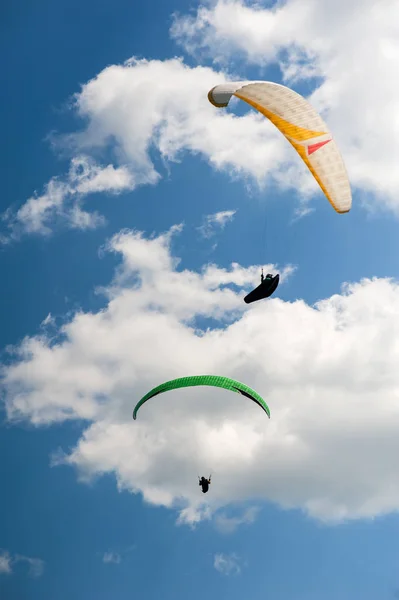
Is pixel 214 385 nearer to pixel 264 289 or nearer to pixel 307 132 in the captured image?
pixel 264 289

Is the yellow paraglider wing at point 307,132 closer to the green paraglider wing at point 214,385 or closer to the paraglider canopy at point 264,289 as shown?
the paraglider canopy at point 264,289

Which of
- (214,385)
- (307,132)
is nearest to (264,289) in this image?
(214,385)

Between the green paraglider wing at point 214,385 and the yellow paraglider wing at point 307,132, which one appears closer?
the yellow paraglider wing at point 307,132

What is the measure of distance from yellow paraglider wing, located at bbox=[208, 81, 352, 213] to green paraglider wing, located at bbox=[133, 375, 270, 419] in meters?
15.8

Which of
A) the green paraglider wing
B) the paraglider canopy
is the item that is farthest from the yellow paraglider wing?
the green paraglider wing

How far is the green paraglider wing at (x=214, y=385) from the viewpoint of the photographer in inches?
2408

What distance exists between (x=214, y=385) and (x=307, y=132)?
18.5 meters

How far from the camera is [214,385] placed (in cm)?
6141

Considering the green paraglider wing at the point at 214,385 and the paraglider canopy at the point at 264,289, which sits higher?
the paraglider canopy at the point at 264,289

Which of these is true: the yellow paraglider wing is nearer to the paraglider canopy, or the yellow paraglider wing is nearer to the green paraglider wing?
the paraglider canopy

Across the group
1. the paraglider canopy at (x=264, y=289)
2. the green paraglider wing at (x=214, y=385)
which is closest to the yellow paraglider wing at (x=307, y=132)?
the paraglider canopy at (x=264, y=289)

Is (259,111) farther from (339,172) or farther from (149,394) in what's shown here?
(149,394)

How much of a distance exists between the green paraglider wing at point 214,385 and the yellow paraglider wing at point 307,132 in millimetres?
15787

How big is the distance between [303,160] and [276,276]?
29.9 feet
